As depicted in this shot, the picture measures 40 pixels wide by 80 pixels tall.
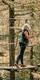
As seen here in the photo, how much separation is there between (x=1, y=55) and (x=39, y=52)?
1.86m

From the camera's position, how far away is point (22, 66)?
673cm

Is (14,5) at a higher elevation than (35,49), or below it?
higher

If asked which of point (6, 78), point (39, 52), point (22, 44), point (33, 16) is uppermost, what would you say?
point (22, 44)

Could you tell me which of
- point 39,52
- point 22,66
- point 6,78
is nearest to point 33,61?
point 39,52

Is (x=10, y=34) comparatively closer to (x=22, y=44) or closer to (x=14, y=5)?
(x=14, y=5)

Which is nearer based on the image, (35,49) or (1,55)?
(35,49)

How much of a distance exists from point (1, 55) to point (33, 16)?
7.28 feet

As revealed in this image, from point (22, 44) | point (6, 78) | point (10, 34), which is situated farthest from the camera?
point (6, 78)

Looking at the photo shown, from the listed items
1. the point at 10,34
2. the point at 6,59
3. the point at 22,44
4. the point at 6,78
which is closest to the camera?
the point at 22,44

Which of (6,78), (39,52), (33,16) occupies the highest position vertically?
(33,16)

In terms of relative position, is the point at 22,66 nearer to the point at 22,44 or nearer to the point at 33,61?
the point at 22,44

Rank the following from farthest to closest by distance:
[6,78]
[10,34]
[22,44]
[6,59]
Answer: [6,59] < [6,78] < [10,34] < [22,44]

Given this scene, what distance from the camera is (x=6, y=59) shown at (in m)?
12.9

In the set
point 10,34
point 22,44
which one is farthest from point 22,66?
point 10,34
